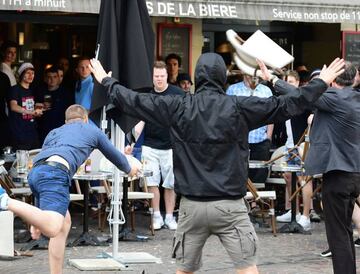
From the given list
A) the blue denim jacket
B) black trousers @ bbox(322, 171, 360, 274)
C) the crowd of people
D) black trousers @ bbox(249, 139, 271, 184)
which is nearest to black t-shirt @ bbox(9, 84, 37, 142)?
the crowd of people

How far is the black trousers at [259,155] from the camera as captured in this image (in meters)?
13.3

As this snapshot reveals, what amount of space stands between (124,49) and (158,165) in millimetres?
2883

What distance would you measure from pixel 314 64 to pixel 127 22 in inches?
295

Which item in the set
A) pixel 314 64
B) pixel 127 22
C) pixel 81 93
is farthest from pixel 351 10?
pixel 127 22

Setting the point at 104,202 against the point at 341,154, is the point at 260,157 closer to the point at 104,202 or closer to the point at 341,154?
the point at 104,202

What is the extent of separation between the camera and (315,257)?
11023 mm

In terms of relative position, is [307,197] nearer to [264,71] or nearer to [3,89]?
[3,89]

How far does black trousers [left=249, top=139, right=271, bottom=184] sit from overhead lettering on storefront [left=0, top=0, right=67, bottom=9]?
3303 millimetres

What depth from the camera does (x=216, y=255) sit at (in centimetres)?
1090

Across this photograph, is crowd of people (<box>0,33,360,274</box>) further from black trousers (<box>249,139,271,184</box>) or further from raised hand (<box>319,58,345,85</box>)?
black trousers (<box>249,139,271,184</box>)

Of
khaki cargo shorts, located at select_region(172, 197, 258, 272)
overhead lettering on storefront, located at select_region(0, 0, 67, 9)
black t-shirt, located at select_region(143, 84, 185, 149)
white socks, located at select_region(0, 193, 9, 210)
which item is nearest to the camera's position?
white socks, located at select_region(0, 193, 9, 210)

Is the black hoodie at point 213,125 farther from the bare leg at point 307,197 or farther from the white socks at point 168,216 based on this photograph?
the bare leg at point 307,197

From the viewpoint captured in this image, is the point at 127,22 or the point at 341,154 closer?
Answer: the point at 341,154

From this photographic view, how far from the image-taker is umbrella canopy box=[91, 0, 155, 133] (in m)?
10.0
